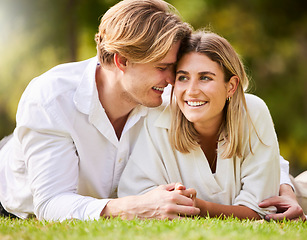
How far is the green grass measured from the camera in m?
2.77

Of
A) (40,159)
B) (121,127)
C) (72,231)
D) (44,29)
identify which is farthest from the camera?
(44,29)

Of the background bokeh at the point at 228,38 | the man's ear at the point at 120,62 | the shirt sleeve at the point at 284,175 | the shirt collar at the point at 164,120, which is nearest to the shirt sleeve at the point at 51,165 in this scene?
the man's ear at the point at 120,62

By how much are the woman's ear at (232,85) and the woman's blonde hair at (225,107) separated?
2 centimetres

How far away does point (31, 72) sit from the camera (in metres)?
15.8

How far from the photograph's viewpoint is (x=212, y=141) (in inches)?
172

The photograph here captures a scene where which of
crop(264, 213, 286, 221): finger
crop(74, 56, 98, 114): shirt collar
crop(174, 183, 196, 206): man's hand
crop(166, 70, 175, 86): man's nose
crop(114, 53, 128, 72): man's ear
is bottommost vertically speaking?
crop(264, 213, 286, 221): finger

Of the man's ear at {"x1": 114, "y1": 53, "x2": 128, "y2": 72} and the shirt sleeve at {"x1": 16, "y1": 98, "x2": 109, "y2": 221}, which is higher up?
the man's ear at {"x1": 114, "y1": 53, "x2": 128, "y2": 72}

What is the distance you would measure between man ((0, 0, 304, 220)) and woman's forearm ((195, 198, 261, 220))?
0.22 m

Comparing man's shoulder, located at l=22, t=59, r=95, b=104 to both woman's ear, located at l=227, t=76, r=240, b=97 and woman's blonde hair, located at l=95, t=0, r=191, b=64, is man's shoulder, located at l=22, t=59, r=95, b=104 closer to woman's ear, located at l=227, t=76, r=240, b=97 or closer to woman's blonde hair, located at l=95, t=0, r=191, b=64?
woman's blonde hair, located at l=95, t=0, r=191, b=64

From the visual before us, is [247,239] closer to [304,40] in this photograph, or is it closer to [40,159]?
[40,159]

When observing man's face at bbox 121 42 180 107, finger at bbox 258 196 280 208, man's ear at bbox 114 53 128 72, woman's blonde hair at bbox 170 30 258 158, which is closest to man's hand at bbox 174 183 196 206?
woman's blonde hair at bbox 170 30 258 158

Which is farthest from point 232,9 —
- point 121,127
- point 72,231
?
point 72,231

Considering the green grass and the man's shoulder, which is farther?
the man's shoulder

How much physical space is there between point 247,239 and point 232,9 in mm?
15909
